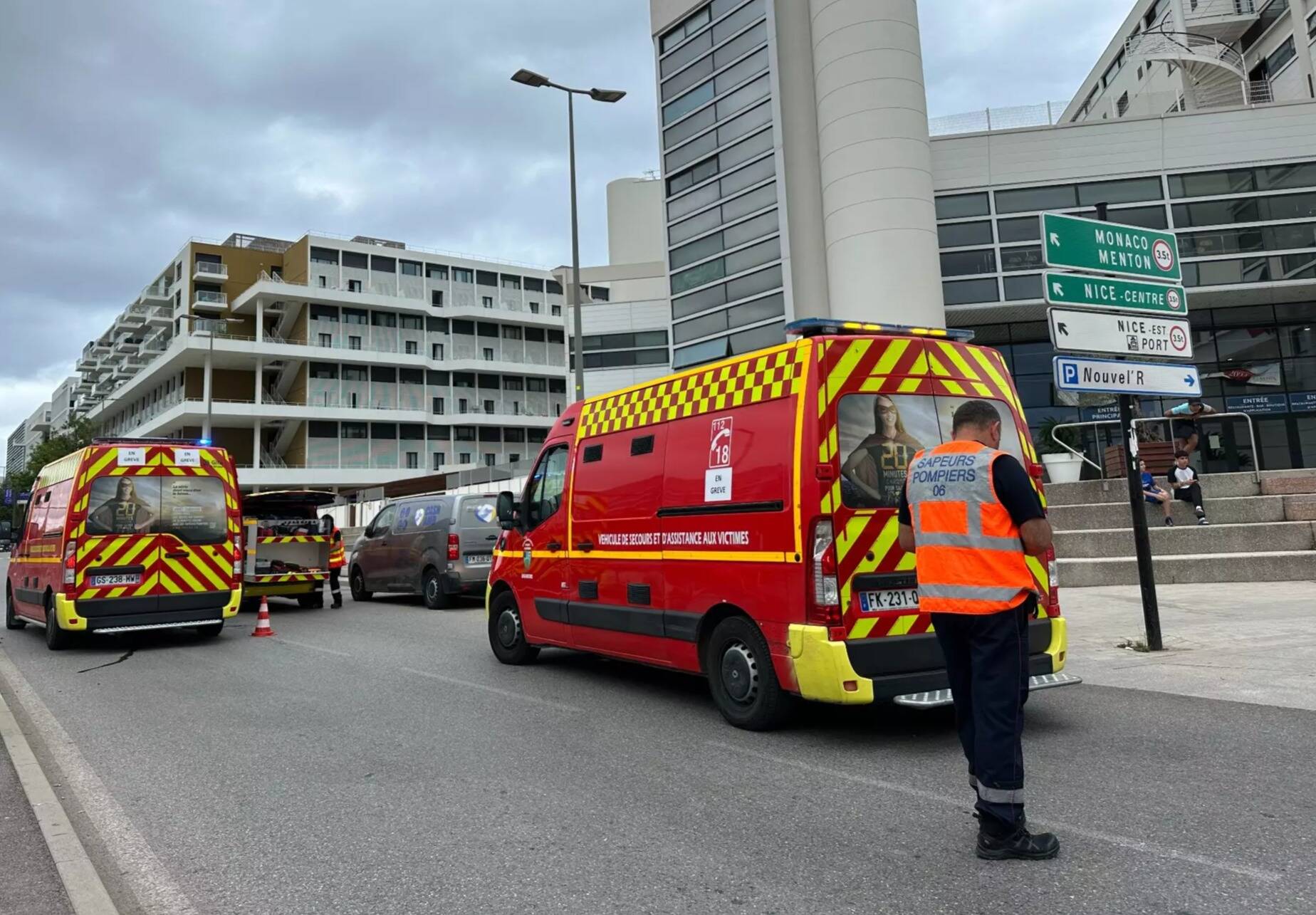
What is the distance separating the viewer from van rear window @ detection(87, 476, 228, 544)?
10531 mm

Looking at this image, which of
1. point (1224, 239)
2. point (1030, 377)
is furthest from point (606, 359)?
point (1224, 239)

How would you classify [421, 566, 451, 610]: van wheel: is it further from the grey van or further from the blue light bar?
the blue light bar

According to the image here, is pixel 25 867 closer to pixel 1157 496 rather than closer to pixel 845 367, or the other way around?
pixel 845 367

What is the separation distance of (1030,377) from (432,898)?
26.3m

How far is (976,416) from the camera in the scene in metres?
3.81

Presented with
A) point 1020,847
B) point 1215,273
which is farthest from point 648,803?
point 1215,273

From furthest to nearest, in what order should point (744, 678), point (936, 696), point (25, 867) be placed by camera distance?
point (744, 678)
point (936, 696)
point (25, 867)

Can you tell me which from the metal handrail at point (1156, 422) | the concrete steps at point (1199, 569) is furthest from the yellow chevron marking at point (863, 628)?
the metal handrail at point (1156, 422)

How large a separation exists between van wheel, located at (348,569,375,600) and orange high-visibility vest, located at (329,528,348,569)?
616 mm

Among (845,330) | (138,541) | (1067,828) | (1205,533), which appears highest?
(845,330)

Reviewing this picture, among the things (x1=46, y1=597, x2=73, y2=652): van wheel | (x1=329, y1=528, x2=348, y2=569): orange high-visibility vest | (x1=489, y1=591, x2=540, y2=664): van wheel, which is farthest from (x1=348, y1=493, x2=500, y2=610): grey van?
(x1=46, y1=597, x2=73, y2=652): van wheel

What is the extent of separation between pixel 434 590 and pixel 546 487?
748 centimetres

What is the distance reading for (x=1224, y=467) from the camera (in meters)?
22.4

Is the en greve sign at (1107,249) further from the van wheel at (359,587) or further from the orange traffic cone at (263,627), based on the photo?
the van wheel at (359,587)
